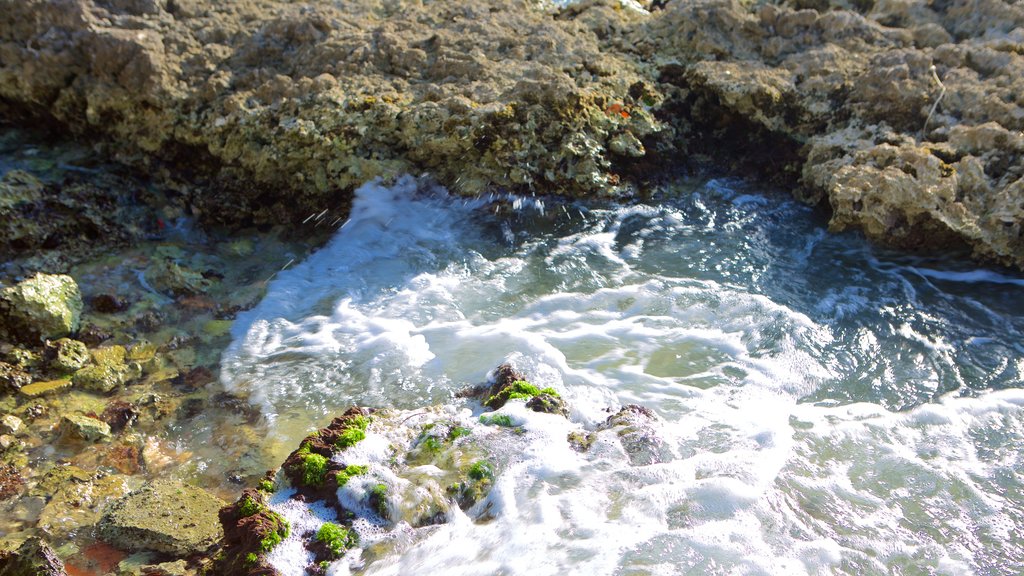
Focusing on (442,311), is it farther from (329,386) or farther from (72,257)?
(72,257)

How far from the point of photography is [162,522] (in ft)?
11.3

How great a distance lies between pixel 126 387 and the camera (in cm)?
468

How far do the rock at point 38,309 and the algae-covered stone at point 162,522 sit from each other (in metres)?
2.01

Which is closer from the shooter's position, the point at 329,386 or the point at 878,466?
the point at 878,466

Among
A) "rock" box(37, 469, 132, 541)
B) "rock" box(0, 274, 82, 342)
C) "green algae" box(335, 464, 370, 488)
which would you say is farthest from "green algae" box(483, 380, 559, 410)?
"rock" box(0, 274, 82, 342)

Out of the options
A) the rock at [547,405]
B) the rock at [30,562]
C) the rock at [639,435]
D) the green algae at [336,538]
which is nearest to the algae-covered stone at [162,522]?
the rock at [30,562]

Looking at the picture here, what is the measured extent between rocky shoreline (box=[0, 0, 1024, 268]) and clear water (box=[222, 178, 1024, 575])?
0.42m

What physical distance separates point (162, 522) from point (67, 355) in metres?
2.02

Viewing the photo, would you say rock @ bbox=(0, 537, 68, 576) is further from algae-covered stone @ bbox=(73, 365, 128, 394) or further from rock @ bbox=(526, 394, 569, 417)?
rock @ bbox=(526, 394, 569, 417)

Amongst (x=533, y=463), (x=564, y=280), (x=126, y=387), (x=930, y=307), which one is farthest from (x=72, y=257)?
(x=930, y=307)

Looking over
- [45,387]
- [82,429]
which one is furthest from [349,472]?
[45,387]

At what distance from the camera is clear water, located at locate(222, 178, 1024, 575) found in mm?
3338

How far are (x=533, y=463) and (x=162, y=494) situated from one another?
6.57ft

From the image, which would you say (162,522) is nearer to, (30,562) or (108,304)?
(30,562)
